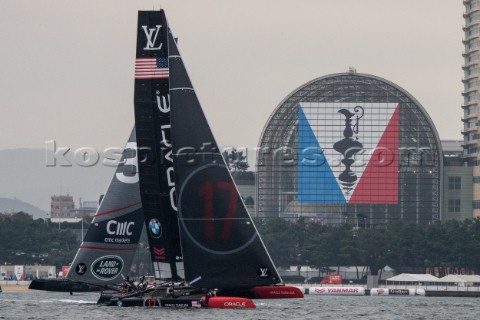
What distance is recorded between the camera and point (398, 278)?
493ft

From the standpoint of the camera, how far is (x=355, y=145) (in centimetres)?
19200

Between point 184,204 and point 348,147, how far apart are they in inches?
5003

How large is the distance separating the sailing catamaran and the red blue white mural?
387 feet

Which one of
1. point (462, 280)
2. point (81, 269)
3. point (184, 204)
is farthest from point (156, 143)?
point (462, 280)

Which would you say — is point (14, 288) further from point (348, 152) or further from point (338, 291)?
point (348, 152)

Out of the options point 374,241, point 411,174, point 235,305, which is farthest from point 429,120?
point 235,305

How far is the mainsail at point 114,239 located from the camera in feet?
264

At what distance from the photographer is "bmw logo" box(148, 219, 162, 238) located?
69.9 metres

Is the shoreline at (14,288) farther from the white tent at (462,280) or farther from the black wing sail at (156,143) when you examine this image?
the black wing sail at (156,143)

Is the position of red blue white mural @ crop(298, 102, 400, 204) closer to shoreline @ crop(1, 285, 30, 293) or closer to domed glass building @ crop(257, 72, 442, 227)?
domed glass building @ crop(257, 72, 442, 227)

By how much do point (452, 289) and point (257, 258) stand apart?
78324 mm

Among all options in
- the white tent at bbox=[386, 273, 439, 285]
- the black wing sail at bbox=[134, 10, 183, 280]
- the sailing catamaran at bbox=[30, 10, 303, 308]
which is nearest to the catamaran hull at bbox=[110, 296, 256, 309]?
the sailing catamaran at bbox=[30, 10, 303, 308]

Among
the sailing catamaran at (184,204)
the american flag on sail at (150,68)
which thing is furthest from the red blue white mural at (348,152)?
the american flag on sail at (150,68)

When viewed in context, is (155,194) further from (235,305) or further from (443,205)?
(443,205)
